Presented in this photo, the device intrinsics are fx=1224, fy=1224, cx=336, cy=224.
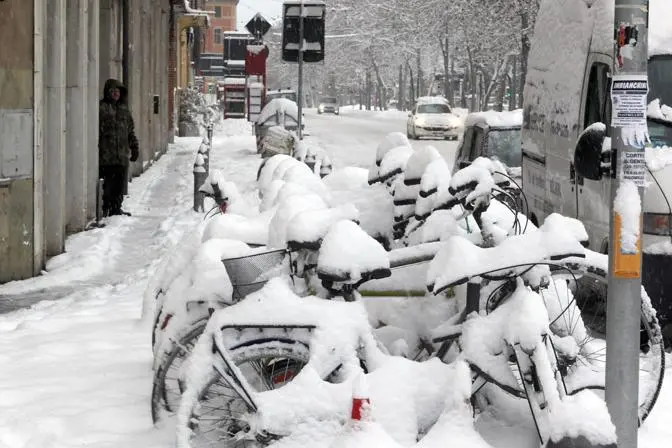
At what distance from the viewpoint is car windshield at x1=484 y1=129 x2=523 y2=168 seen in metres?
14.2

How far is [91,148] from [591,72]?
7.39 meters

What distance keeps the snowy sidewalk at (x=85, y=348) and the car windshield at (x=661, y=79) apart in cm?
397

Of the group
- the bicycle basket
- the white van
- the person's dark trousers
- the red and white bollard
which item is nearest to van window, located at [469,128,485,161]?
the white van

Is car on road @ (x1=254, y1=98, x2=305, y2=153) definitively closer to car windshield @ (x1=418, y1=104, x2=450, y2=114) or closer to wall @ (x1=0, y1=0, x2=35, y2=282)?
car windshield @ (x1=418, y1=104, x2=450, y2=114)

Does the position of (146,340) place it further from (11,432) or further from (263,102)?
(263,102)

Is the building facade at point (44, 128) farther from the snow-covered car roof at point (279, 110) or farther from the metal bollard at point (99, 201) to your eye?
the snow-covered car roof at point (279, 110)

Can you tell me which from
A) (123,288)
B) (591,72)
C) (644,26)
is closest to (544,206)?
(591,72)

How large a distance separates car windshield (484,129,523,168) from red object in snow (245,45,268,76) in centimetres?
2372

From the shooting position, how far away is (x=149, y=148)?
2555 cm

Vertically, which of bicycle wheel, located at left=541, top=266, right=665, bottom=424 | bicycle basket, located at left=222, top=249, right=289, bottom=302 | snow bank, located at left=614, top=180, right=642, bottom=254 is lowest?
Answer: bicycle wheel, located at left=541, top=266, right=665, bottom=424

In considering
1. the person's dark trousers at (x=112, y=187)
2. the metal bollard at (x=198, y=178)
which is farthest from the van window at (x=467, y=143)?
the person's dark trousers at (x=112, y=187)

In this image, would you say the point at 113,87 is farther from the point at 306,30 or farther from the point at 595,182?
the point at 595,182

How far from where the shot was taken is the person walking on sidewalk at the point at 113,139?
612 inches

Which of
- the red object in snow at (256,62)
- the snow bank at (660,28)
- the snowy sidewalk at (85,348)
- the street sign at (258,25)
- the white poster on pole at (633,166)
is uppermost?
the street sign at (258,25)
